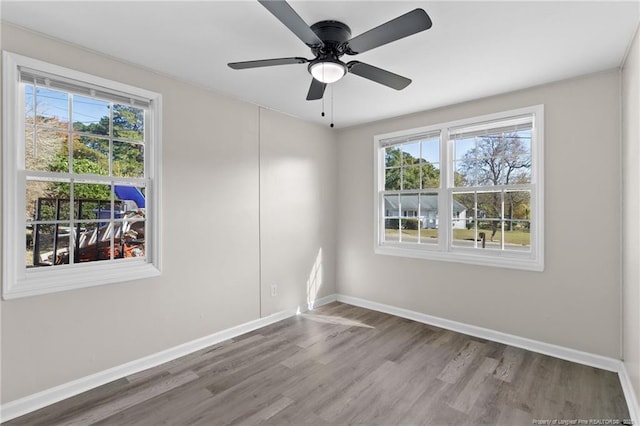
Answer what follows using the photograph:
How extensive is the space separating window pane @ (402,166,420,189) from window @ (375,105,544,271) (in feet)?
0.04

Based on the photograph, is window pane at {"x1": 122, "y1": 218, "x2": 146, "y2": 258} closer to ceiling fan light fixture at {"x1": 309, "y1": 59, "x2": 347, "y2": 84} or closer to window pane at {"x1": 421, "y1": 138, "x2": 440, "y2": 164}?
ceiling fan light fixture at {"x1": 309, "y1": 59, "x2": 347, "y2": 84}

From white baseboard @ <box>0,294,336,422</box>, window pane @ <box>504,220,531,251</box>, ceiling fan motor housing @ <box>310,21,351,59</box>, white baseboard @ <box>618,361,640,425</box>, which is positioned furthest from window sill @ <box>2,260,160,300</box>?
white baseboard @ <box>618,361,640,425</box>

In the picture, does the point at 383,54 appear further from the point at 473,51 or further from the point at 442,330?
the point at 442,330

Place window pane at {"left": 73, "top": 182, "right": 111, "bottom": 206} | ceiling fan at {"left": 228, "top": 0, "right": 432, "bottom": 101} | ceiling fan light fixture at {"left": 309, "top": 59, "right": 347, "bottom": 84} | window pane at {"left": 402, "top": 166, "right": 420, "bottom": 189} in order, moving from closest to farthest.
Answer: ceiling fan at {"left": 228, "top": 0, "right": 432, "bottom": 101} < ceiling fan light fixture at {"left": 309, "top": 59, "right": 347, "bottom": 84} < window pane at {"left": 73, "top": 182, "right": 111, "bottom": 206} < window pane at {"left": 402, "top": 166, "right": 420, "bottom": 189}

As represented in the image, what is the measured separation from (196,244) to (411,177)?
109 inches

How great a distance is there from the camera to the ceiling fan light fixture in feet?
6.57

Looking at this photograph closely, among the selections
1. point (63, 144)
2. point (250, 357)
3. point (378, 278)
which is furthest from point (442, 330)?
point (63, 144)

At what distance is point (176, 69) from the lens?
8.99ft

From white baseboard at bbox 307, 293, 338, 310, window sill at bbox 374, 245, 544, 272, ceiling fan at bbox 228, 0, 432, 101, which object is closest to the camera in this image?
ceiling fan at bbox 228, 0, 432, 101

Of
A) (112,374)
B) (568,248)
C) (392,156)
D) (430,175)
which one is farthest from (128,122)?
(568,248)

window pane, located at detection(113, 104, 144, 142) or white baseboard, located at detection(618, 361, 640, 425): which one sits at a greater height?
window pane, located at detection(113, 104, 144, 142)

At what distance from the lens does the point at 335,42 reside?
2.02 m

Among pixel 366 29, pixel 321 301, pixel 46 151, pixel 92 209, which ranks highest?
pixel 366 29

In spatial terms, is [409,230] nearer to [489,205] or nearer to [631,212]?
[489,205]
